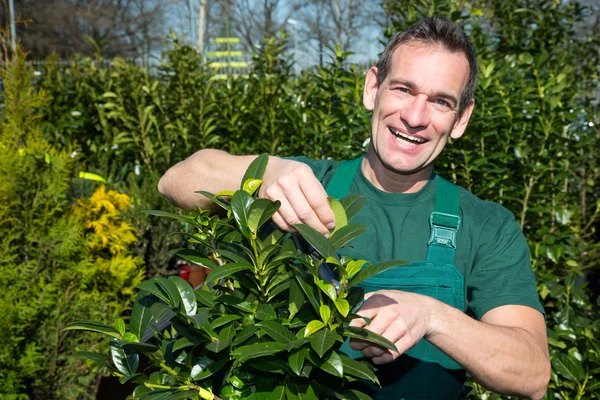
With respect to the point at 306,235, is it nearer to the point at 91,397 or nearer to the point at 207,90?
the point at 91,397

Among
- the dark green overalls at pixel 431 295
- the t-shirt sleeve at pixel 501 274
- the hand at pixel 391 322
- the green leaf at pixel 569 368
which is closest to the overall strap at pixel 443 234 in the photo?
Result: the dark green overalls at pixel 431 295

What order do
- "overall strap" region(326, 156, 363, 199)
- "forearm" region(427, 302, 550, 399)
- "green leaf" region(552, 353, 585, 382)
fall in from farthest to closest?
"green leaf" region(552, 353, 585, 382) → "overall strap" region(326, 156, 363, 199) → "forearm" region(427, 302, 550, 399)

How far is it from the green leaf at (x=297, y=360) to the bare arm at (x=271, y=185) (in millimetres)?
300

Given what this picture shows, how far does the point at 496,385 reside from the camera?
5.00ft

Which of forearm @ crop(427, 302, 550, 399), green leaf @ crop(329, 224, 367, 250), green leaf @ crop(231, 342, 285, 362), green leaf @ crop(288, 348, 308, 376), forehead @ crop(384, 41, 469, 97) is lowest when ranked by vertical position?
forearm @ crop(427, 302, 550, 399)

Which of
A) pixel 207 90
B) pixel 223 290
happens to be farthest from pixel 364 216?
pixel 207 90

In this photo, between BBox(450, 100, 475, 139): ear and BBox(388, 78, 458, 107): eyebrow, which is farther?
BBox(450, 100, 475, 139): ear

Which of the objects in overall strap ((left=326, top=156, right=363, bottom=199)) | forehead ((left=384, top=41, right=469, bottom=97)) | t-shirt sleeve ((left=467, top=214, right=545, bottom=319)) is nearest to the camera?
t-shirt sleeve ((left=467, top=214, right=545, bottom=319))

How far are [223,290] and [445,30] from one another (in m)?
1.08

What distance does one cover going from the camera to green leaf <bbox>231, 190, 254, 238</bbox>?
108cm

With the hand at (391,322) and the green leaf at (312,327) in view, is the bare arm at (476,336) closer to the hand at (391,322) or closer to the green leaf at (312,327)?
the hand at (391,322)

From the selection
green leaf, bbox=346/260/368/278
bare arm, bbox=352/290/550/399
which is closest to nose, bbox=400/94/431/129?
bare arm, bbox=352/290/550/399

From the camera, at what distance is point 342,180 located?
1978mm

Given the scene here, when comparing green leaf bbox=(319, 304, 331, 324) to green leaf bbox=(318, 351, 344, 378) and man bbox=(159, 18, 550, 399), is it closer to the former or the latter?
green leaf bbox=(318, 351, 344, 378)
